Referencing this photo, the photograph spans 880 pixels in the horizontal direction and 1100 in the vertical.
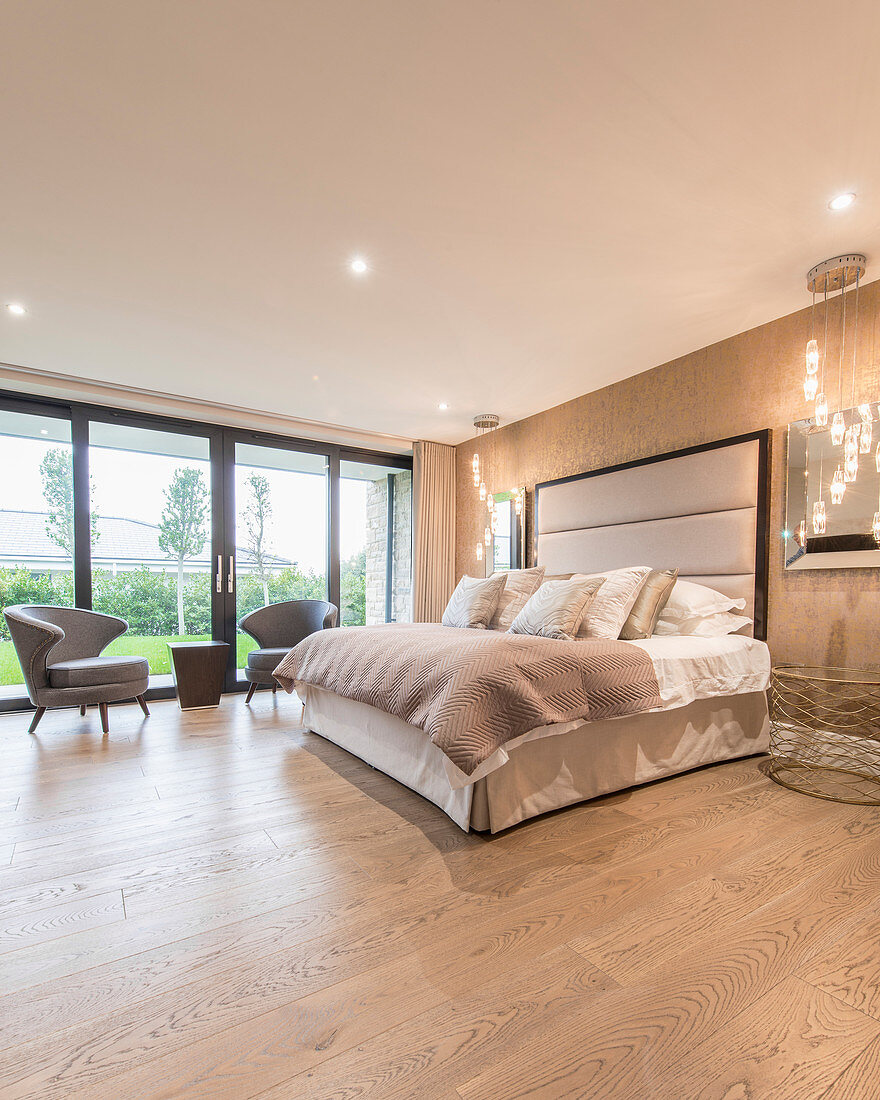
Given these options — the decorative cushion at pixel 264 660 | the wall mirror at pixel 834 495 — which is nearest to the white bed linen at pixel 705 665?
the wall mirror at pixel 834 495

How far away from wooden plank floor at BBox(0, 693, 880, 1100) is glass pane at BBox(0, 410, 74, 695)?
2342 mm

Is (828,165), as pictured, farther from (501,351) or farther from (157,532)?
(157,532)

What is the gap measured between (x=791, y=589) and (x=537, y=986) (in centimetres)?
261

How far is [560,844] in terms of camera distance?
6.70 feet

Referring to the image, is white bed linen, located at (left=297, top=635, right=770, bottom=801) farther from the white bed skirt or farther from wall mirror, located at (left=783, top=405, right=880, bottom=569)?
wall mirror, located at (left=783, top=405, right=880, bottom=569)

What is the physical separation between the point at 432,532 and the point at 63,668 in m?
3.43

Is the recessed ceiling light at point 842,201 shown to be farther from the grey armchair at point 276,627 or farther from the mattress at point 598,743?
the grey armchair at point 276,627

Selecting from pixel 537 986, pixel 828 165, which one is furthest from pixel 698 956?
pixel 828 165

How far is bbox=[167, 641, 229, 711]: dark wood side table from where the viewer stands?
170 inches

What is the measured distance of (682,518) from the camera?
3.68m

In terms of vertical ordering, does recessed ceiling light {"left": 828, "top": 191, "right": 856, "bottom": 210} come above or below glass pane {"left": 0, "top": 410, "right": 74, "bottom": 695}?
above

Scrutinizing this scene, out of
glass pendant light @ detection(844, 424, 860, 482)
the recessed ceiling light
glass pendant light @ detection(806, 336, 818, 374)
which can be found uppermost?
the recessed ceiling light

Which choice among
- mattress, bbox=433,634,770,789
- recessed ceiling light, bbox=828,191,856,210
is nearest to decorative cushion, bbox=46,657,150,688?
mattress, bbox=433,634,770,789

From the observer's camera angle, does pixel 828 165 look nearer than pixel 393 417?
Yes
